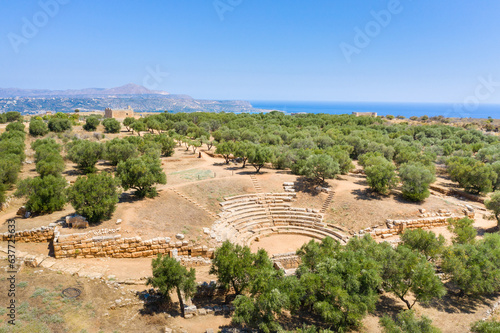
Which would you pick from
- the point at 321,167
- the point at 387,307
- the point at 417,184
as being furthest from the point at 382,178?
A: the point at 387,307

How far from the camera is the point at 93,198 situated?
754 inches

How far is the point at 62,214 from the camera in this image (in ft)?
68.6

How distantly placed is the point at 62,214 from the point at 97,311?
467 inches

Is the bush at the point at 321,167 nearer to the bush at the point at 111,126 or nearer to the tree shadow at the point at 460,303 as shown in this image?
the tree shadow at the point at 460,303

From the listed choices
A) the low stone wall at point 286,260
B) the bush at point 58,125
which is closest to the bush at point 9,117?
the bush at point 58,125

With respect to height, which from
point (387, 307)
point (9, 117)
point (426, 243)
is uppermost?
point (9, 117)

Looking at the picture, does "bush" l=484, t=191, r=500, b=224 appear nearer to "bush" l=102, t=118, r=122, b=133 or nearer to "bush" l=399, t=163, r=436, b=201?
"bush" l=399, t=163, r=436, b=201

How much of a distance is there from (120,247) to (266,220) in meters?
12.6

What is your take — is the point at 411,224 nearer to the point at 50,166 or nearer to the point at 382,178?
the point at 382,178

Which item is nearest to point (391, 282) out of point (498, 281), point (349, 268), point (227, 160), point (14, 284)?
point (349, 268)

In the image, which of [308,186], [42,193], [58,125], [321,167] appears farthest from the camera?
[58,125]

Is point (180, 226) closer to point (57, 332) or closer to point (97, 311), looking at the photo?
point (97, 311)

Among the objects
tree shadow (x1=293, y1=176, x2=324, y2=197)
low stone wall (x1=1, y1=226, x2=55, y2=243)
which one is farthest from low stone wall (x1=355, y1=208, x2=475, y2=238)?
low stone wall (x1=1, y1=226, x2=55, y2=243)

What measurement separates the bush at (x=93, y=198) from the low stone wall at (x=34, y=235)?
2.12m
